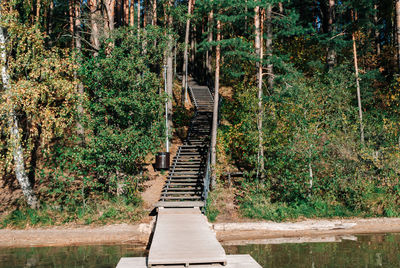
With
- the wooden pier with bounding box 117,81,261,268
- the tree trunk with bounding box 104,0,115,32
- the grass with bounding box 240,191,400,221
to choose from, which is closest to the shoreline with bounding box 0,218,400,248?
the grass with bounding box 240,191,400,221

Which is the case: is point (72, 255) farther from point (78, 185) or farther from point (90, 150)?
point (78, 185)

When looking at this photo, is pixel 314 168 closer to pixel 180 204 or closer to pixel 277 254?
pixel 277 254

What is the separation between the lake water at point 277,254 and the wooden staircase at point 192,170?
2843 mm

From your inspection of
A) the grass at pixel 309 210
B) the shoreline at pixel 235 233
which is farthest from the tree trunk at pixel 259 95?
the shoreline at pixel 235 233

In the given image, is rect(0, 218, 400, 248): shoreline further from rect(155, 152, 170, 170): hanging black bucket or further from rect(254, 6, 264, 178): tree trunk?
rect(155, 152, 170, 170): hanging black bucket

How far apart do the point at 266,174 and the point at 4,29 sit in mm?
12069

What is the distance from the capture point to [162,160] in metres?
15.0

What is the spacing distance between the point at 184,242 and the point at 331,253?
4476 mm

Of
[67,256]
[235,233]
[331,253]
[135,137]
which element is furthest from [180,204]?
[331,253]

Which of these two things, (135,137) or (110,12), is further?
(110,12)

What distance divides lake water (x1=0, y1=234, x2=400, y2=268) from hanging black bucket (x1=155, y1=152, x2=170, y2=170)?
16.2 feet

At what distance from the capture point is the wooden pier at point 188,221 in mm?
7168

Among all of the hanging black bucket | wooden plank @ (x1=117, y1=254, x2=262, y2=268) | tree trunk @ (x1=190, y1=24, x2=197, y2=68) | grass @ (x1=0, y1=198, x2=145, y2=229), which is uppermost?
tree trunk @ (x1=190, y1=24, x2=197, y2=68)

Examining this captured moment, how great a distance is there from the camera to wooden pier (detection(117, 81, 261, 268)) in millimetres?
7168
